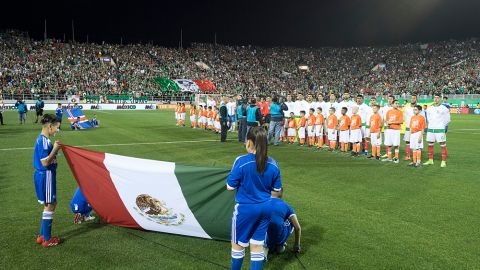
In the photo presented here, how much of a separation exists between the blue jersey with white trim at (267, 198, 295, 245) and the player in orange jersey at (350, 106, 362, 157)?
950cm

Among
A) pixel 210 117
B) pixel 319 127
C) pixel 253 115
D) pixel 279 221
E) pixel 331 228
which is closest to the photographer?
pixel 279 221

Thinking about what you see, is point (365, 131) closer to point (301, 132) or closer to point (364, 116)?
point (364, 116)

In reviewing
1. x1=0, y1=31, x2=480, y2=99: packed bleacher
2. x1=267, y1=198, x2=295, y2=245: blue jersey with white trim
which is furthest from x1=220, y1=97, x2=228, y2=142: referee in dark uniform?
x1=0, y1=31, x2=480, y2=99: packed bleacher

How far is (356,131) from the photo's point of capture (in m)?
14.1

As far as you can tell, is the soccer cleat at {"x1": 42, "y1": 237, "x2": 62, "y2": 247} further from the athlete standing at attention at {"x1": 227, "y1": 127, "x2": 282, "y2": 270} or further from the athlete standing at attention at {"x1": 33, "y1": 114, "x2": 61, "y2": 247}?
the athlete standing at attention at {"x1": 227, "y1": 127, "x2": 282, "y2": 270}

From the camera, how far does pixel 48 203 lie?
17.9ft

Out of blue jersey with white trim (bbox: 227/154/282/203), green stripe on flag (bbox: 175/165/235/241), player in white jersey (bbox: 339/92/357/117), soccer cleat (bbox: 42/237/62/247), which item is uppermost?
player in white jersey (bbox: 339/92/357/117)

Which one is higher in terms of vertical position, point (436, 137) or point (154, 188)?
point (436, 137)

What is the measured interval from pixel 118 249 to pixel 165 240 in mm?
701

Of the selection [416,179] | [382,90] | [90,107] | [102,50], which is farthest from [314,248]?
[102,50]

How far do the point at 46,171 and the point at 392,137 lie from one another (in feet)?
36.1

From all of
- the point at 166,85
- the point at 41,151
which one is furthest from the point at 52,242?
the point at 166,85

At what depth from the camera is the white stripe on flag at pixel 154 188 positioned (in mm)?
5398

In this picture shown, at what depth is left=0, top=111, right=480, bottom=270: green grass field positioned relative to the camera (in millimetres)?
5102
